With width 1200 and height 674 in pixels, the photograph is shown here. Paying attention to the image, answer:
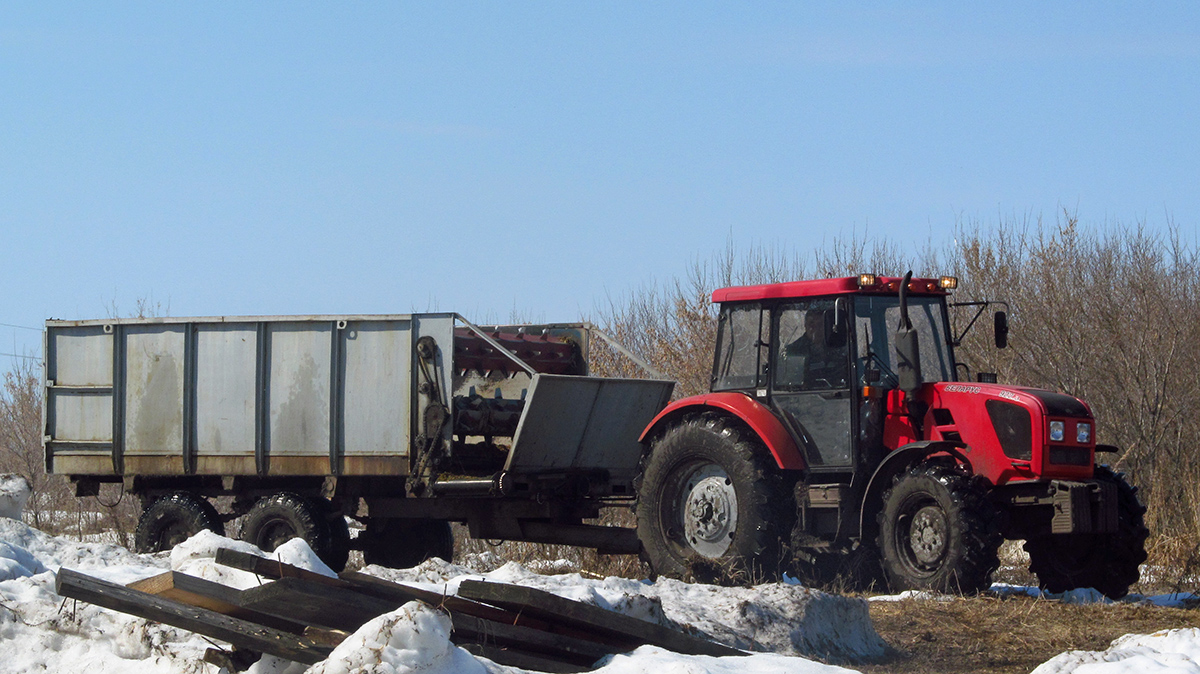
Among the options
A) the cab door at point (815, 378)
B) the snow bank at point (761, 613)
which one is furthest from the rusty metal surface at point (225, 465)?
the cab door at point (815, 378)

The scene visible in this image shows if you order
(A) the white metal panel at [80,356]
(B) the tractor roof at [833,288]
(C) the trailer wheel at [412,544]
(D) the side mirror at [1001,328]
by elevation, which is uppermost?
(B) the tractor roof at [833,288]

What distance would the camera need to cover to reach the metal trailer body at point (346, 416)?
981 cm

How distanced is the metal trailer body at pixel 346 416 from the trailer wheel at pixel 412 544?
940 mm

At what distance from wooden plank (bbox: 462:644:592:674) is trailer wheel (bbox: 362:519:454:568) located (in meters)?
5.85

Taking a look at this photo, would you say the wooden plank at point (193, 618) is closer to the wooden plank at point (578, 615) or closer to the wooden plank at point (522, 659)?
the wooden plank at point (522, 659)

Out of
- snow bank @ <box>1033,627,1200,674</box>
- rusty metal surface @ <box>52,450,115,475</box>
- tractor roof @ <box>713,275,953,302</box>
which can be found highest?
tractor roof @ <box>713,275,953,302</box>

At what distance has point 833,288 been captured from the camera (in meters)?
9.23

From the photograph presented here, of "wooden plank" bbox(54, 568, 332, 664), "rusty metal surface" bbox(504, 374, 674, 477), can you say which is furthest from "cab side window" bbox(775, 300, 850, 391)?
"wooden plank" bbox(54, 568, 332, 664)

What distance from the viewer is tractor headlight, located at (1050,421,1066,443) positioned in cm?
853

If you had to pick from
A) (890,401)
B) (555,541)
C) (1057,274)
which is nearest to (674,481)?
(555,541)

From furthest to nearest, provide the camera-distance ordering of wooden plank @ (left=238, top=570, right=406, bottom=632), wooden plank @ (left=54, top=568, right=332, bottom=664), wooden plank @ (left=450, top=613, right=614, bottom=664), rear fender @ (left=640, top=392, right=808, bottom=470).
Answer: rear fender @ (left=640, top=392, right=808, bottom=470) < wooden plank @ (left=450, top=613, right=614, bottom=664) < wooden plank @ (left=238, top=570, right=406, bottom=632) < wooden plank @ (left=54, top=568, right=332, bottom=664)

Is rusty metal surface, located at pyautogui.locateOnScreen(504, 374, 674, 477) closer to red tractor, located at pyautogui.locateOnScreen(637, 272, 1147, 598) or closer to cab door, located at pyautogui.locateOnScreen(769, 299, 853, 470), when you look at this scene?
red tractor, located at pyautogui.locateOnScreen(637, 272, 1147, 598)

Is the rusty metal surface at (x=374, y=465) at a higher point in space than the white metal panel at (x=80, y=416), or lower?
lower

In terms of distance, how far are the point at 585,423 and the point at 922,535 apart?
2816mm
